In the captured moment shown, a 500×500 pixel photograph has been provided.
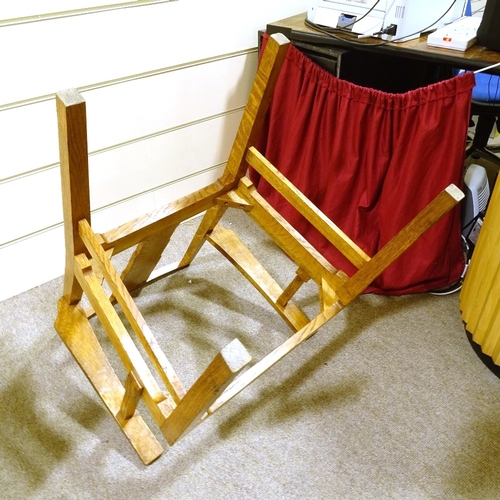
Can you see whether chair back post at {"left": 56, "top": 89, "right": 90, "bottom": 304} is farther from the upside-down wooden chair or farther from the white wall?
the white wall

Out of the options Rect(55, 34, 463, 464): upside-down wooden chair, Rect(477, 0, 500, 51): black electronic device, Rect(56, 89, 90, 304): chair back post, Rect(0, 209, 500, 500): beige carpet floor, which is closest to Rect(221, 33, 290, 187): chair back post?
Rect(55, 34, 463, 464): upside-down wooden chair

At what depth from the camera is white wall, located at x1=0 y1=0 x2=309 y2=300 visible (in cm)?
131

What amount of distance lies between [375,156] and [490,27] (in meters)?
0.45

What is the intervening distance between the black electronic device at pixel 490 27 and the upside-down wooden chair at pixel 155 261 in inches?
25.9

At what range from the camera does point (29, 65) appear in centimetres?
127

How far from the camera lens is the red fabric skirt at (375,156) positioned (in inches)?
55.9

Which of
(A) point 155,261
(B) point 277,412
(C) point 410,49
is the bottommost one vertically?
(B) point 277,412

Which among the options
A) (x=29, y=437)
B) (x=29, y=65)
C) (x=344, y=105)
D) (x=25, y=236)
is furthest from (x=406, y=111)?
(x=29, y=437)

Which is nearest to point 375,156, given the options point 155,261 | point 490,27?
point 490,27

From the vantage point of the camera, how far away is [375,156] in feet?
5.07

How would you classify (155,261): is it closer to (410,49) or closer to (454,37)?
(410,49)

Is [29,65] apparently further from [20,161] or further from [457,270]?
[457,270]

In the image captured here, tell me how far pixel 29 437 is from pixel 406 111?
1321mm

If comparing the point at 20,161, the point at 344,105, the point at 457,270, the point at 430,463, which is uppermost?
the point at 344,105
